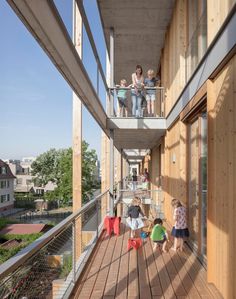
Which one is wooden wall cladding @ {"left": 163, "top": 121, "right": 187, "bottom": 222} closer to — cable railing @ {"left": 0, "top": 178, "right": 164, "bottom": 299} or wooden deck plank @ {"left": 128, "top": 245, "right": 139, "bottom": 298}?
wooden deck plank @ {"left": 128, "top": 245, "right": 139, "bottom": 298}

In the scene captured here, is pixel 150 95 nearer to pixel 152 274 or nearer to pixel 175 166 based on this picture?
pixel 175 166

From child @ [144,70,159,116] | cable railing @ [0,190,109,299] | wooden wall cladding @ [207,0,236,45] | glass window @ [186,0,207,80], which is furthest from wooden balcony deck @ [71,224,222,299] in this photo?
child @ [144,70,159,116]

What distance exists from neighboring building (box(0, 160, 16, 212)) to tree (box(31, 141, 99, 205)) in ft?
20.2

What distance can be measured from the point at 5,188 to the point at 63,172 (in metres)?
11.5

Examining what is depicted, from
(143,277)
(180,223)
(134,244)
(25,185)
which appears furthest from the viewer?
(25,185)

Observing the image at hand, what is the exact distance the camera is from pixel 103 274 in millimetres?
5016

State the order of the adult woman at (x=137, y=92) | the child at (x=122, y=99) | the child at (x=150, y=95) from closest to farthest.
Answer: the adult woman at (x=137, y=92) < the child at (x=150, y=95) < the child at (x=122, y=99)

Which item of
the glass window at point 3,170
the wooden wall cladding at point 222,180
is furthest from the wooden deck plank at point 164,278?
the glass window at point 3,170

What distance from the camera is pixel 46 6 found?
280 cm

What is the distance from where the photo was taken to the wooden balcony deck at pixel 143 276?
4.26m

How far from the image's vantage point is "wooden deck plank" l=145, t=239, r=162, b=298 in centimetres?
437

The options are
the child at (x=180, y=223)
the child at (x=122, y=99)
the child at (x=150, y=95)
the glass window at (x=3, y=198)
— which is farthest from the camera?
the glass window at (x=3, y=198)

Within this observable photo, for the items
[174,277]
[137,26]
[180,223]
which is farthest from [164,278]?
[137,26]

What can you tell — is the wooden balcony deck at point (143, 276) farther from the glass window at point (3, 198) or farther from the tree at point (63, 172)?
the glass window at point (3, 198)
